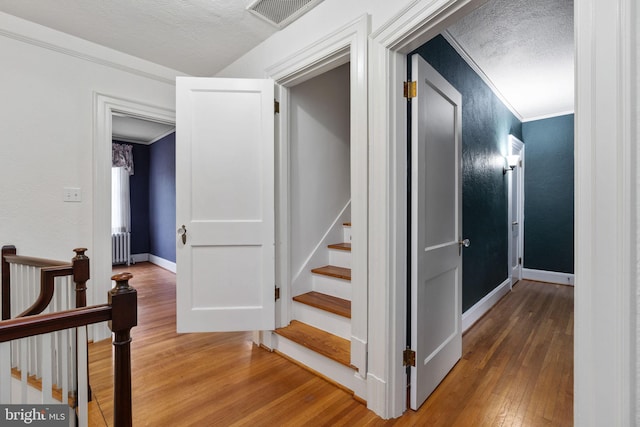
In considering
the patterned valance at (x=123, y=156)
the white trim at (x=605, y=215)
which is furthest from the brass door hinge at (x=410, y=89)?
the patterned valance at (x=123, y=156)

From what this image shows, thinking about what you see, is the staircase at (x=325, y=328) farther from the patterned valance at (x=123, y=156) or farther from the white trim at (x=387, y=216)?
the patterned valance at (x=123, y=156)

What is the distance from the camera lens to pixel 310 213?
2539mm

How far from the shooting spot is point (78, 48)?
2.40 m

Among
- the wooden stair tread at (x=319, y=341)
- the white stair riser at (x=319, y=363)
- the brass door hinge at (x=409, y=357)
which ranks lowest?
the white stair riser at (x=319, y=363)

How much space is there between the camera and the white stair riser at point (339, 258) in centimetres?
260

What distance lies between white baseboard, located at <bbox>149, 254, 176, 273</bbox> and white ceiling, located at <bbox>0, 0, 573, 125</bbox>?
3533mm

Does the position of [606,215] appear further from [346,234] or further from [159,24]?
[159,24]

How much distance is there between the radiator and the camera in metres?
5.56

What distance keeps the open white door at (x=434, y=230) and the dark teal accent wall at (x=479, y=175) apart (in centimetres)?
43

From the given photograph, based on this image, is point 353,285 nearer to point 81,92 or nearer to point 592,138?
point 592,138

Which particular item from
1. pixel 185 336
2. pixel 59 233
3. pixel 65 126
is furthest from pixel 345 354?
pixel 65 126

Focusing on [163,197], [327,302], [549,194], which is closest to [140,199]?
[163,197]

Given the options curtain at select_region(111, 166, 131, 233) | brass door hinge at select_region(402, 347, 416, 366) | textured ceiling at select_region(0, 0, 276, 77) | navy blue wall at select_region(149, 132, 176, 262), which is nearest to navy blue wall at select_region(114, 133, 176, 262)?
navy blue wall at select_region(149, 132, 176, 262)

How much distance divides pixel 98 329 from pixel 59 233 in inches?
34.2
